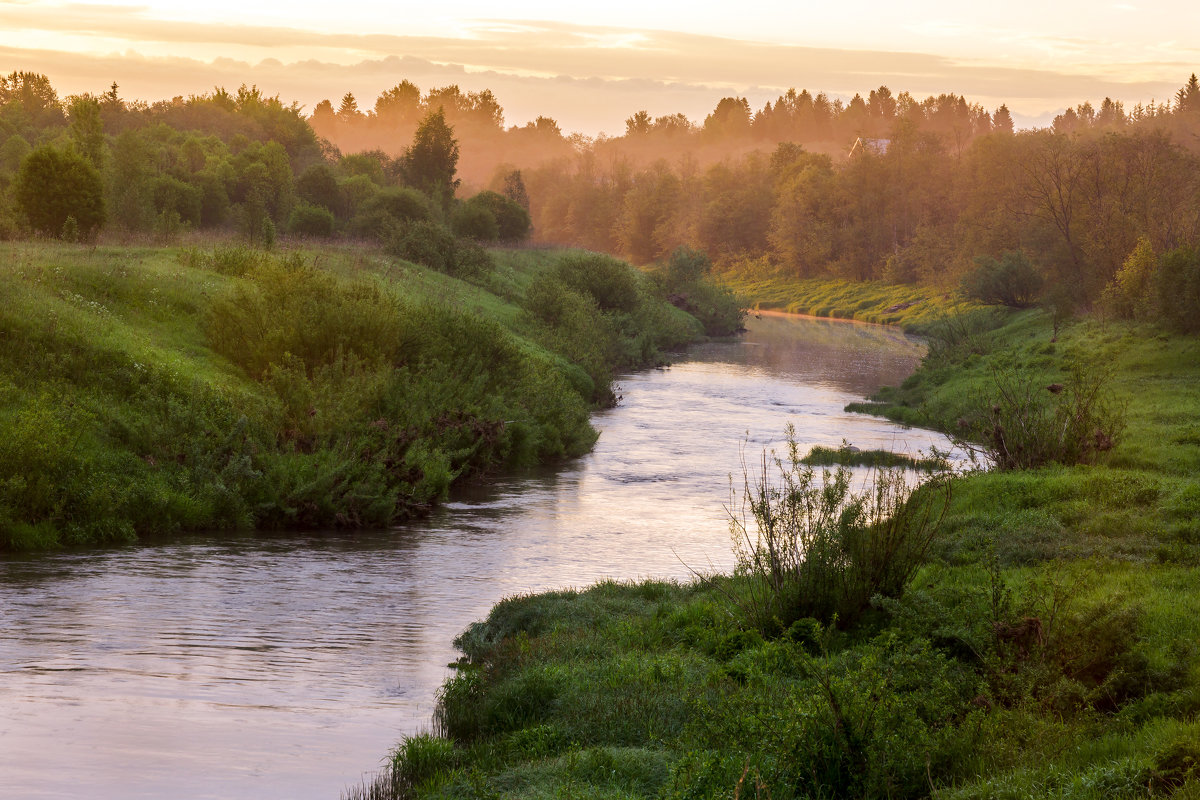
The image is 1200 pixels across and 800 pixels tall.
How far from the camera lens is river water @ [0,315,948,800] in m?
10.1

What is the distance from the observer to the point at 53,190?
39188mm

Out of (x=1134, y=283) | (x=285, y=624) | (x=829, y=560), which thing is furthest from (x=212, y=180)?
(x=829, y=560)

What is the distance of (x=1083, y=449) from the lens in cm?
2016

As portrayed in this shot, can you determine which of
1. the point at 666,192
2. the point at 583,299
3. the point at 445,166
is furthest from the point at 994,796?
the point at 666,192

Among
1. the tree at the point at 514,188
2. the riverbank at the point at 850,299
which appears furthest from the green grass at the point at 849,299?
the tree at the point at 514,188

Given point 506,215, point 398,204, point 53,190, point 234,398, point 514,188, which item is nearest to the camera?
point 234,398

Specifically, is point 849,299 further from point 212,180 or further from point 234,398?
point 234,398

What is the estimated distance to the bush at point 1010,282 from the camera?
60281mm

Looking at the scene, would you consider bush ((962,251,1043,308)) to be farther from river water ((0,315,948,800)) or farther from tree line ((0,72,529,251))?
river water ((0,315,948,800))

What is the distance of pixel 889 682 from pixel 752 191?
391ft

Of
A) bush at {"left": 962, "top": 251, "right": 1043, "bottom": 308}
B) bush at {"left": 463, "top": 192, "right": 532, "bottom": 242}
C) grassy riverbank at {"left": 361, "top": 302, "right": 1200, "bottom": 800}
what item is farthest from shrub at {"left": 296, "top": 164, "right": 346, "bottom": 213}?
grassy riverbank at {"left": 361, "top": 302, "right": 1200, "bottom": 800}

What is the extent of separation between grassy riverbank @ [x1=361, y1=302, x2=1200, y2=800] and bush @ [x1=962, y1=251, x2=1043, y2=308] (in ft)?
152

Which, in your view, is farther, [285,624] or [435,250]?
[435,250]

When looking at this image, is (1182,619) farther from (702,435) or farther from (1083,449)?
(702,435)
